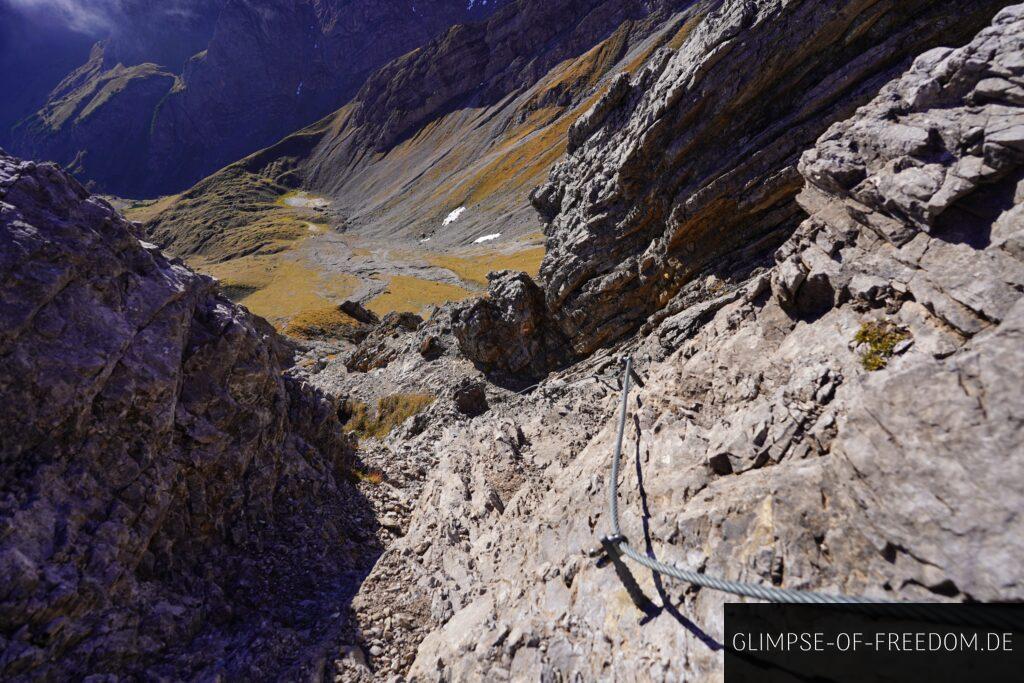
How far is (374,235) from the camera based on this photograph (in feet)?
491

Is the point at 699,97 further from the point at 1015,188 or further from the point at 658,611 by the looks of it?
the point at 658,611

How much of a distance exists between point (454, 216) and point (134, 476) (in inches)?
4849

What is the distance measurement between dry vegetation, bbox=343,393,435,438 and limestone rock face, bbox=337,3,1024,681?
19.1 m

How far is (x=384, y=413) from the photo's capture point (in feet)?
107

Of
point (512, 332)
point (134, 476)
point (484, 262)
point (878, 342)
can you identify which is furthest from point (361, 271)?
point (878, 342)

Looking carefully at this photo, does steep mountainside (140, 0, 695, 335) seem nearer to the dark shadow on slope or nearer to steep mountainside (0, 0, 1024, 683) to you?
steep mountainside (0, 0, 1024, 683)

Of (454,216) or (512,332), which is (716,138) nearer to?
(512,332)

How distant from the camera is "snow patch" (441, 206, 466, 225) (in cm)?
12798

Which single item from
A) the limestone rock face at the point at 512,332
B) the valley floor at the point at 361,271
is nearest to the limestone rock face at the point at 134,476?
the limestone rock face at the point at 512,332

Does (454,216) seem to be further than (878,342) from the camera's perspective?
Yes

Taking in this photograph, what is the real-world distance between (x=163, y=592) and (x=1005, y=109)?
22040mm

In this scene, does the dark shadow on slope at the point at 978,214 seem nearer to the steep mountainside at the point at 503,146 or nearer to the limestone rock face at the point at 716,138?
the limestone rock face at the point at 716,138

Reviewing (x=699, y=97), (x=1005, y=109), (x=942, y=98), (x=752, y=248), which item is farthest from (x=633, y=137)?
(x=1005, y=109)

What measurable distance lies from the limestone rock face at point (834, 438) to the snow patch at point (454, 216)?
122m
